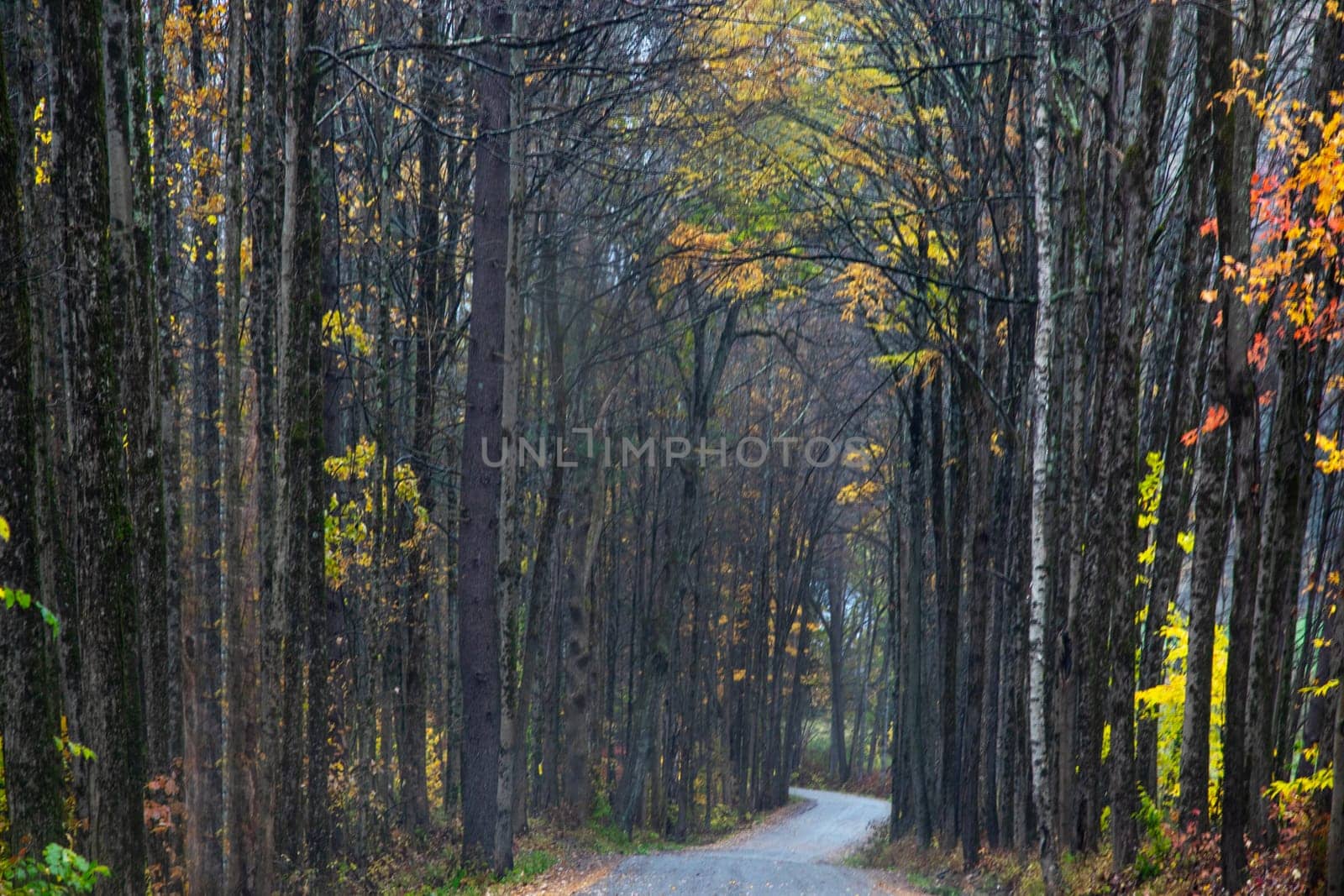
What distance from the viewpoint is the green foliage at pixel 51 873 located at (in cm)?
574

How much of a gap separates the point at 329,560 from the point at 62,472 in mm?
5627

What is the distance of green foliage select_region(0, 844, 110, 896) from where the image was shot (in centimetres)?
574

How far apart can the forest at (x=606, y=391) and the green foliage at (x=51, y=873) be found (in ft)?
0.15

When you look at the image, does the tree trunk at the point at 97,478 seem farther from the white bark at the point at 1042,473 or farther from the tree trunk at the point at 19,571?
the white bark at the point at 1042,473

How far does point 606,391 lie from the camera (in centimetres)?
2403

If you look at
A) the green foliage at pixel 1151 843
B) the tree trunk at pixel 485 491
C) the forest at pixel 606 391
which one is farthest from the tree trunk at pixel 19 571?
the green foliage at pixel 1151 843

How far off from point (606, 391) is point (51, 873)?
60.5 ft

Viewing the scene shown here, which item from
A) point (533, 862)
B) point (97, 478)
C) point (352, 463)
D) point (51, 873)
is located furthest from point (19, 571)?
point (533, 862)

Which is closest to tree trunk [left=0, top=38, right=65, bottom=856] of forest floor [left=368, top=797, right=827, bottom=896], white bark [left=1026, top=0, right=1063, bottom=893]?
forest floor [left=368, top=797, right=827, bottom=896]

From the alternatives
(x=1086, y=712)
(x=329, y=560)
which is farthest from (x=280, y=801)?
(x=1086, y=712)

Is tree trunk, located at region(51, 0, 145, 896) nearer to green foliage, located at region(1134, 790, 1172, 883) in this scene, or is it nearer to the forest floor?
the forest floor

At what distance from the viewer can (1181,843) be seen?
10.6 metres

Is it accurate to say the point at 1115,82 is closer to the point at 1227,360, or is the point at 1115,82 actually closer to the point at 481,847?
the point at 1227,360

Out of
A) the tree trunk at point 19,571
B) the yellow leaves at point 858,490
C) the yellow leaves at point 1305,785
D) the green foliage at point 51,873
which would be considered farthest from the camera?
the yellow leaves at point 858,490
